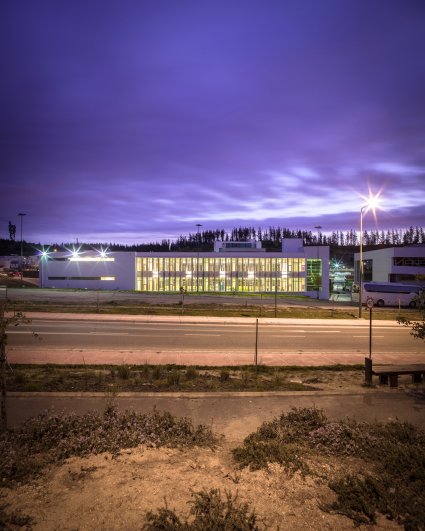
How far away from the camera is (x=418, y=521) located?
4.78 metres

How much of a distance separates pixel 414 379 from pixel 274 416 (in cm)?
639

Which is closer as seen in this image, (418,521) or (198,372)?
(418,521)

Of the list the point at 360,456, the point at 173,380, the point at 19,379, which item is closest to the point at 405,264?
the point at 173,380

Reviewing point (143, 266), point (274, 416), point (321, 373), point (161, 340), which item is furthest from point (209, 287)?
point (274, 416)

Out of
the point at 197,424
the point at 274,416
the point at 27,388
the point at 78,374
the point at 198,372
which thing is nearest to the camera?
the point at 197,424

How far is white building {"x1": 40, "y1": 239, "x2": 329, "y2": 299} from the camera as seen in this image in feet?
204

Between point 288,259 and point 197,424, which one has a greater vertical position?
point 288,259

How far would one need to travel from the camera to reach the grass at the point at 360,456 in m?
5.12

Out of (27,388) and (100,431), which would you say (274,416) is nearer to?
(100,431)

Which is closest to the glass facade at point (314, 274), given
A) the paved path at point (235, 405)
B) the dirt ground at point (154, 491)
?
the paved path at point (235, 405)

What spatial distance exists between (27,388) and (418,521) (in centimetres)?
933

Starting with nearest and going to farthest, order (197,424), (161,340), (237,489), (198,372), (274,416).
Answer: (237,489), (197,424), (274,416), (198,372), (161,340)

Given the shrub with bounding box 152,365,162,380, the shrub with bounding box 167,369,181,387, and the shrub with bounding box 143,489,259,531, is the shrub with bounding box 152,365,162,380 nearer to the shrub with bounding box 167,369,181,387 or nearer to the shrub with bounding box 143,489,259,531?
the shrub with bounding box 167,369,181,387

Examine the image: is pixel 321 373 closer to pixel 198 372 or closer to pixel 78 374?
pixel 198 372
